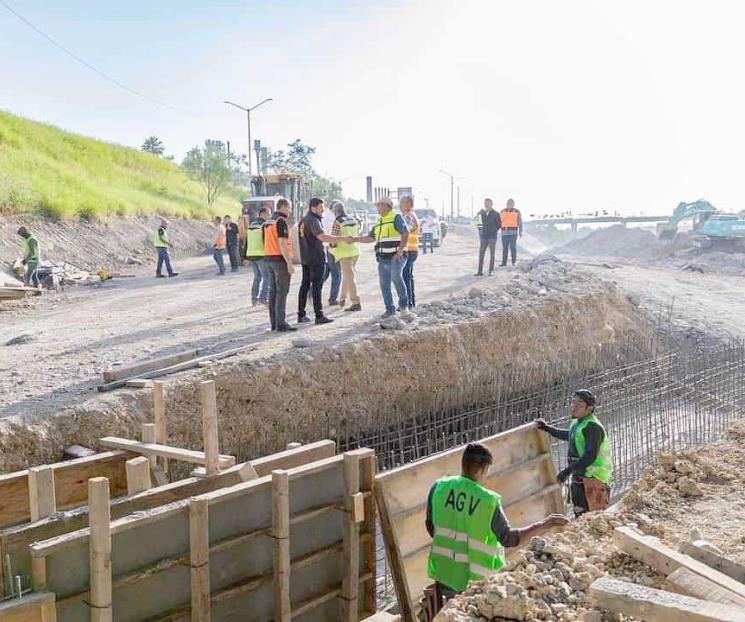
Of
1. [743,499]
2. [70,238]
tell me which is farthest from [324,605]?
[70,238]

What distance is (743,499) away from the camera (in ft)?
16.2

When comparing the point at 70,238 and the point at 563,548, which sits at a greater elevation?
the point at 70,238

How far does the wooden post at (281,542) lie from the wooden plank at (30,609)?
1388 mm

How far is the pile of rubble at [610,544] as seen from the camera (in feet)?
10.3

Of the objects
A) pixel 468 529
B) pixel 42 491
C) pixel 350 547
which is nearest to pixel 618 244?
pixel 350 547

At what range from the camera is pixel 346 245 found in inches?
398

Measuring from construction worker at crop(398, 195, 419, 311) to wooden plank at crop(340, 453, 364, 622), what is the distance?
18.0 feet

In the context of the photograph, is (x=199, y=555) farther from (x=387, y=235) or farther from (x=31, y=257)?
(x=31, y=257)

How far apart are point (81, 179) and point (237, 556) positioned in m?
24.7

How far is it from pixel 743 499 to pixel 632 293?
1312cm

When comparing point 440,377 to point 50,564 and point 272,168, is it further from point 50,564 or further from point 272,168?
point 272,168

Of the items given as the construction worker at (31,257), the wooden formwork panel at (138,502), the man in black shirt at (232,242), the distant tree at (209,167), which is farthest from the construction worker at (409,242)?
the distant tree at (209,167)

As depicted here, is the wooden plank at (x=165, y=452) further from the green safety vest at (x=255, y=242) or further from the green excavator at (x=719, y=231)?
the green excavator at (x=719, y=231)

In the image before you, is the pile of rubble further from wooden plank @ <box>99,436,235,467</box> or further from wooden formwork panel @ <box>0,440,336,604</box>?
wooden plank @ <box>99,436,235,467</box>
